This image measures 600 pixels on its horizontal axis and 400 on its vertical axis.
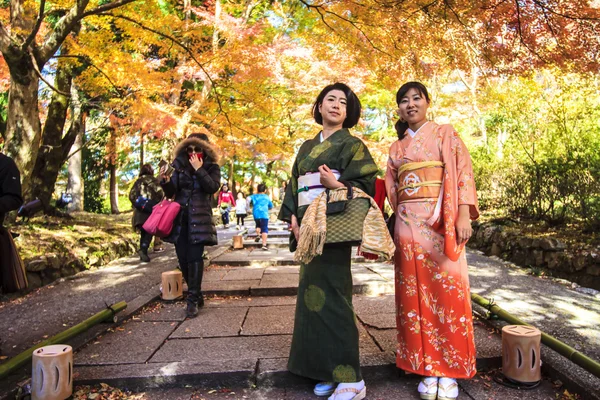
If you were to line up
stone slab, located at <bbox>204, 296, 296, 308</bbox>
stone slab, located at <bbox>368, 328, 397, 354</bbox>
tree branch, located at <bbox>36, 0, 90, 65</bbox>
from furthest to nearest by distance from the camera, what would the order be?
1. tree branch, located at <bbox>36, 0, 90, 65</bbox>
2. stone slab, located at <bbox>204, 296, 296, 308</bbox>
3. stone slab, located at <bbox>368, 328, 397, 354</bbox>

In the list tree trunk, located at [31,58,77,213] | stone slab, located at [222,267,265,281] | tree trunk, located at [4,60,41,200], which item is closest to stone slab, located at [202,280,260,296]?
stone slab, located at [222,267,265,281]

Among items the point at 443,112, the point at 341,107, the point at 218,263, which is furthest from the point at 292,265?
the point at 443,112

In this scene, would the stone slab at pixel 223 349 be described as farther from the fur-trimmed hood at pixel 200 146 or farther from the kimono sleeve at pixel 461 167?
the fur-trimmed hood at pixel 200 146

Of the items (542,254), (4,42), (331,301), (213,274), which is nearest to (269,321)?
(331,301)

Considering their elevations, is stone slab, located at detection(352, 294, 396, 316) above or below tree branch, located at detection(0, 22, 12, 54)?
below

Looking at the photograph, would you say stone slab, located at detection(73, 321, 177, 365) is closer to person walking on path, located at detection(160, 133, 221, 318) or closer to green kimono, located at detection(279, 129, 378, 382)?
person walking on path, located at detection(160, 133, 221, 318)

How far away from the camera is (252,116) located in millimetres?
14234

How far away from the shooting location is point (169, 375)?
279cm

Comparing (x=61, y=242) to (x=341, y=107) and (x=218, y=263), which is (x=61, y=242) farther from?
(x=341, y=107)

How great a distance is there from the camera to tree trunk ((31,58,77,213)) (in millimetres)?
9984

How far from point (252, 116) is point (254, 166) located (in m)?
12.0

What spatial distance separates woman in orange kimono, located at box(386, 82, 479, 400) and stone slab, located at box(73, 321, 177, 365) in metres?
1.96

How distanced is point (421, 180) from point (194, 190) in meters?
2.42

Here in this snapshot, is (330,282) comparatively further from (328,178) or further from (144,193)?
(144,193)
